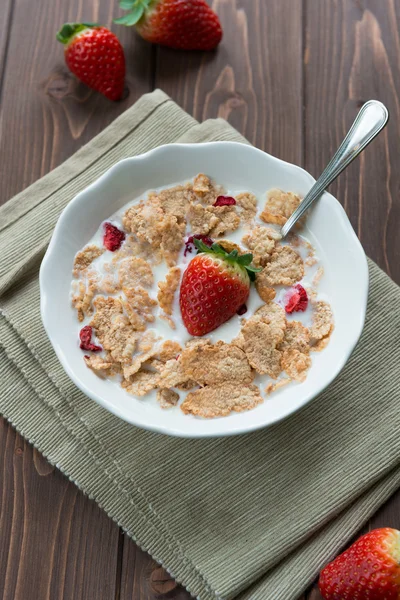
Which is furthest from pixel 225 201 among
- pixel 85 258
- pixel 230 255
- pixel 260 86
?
pixel 260 86

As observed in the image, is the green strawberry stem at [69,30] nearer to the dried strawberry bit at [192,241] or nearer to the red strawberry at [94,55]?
the red strawberry at [94,55]

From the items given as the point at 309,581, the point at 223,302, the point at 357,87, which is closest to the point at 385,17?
the point at 357,87

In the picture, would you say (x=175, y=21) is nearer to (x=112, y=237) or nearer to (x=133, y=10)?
(x=133, y=10)

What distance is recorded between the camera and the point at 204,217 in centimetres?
128

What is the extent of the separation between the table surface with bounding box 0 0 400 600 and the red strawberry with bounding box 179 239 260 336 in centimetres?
44

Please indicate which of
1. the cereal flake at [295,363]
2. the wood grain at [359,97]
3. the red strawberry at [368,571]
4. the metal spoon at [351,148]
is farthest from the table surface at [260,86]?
the red strawberry at [368,571]

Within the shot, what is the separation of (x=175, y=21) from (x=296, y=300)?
77 cm

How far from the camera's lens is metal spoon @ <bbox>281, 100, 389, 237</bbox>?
4.11 ft

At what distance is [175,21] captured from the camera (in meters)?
1.57

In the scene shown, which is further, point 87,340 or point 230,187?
point 230,187

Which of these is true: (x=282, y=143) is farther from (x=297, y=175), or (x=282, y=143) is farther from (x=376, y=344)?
(x=376, y=344)

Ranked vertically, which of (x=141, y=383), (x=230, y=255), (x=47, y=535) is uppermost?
(x=230, y=255)

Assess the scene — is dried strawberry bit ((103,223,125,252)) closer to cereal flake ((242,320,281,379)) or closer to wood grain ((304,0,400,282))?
cereal flake ((242,320,281,379))

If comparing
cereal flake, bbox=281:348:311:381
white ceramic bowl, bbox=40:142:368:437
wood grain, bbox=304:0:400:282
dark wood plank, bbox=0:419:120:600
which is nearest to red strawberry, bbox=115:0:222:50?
wood grain, bbox=304:0:400:282
